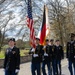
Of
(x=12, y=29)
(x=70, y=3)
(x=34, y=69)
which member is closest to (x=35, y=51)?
(x=34, y=69)

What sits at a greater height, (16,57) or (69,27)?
(69,27)

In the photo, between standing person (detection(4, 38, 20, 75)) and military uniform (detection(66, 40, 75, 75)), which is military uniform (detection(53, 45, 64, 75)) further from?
standing person (detection(4, 38, 20, 75))

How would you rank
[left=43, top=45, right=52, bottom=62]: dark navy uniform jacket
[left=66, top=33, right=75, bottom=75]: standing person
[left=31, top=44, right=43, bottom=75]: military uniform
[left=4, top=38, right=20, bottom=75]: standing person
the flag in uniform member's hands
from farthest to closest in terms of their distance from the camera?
[left=43, top=45, right=52, bottom=62]: dark navy uniform jacket → [left=66, top=33, right=75, bottom=75]: standing person → the flag in uniform member's hands → [left=31, top=44, right=43, bottom=75]: military uniform → [left=4, top=38, right=20, bottom=75]: standing person

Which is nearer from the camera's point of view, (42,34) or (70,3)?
(42,34)

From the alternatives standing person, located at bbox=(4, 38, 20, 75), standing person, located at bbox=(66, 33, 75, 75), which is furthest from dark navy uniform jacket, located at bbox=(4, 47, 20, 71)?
standing person, located at bbox=(66, 33, 75, 75)

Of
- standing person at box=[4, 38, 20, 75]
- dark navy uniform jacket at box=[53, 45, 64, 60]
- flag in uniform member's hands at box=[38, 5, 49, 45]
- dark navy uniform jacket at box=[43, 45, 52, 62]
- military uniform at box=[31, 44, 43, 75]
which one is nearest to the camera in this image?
standing person at box=[4, 38, 20, 75]

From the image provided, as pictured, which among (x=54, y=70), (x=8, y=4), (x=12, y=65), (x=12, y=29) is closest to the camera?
(x=12, y=65)

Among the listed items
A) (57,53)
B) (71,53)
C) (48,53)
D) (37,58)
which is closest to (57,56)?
(57,53)

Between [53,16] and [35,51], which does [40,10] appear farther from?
[35,51]

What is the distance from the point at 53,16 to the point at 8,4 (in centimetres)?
1646

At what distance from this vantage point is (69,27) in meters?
46.8

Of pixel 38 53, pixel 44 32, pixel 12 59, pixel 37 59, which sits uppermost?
pixel 44 32

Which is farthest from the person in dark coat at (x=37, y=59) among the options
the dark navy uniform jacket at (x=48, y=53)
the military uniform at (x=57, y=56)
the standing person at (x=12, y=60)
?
the military uniform at (x=57, y=56)

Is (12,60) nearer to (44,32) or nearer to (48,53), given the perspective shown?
(44,32)
